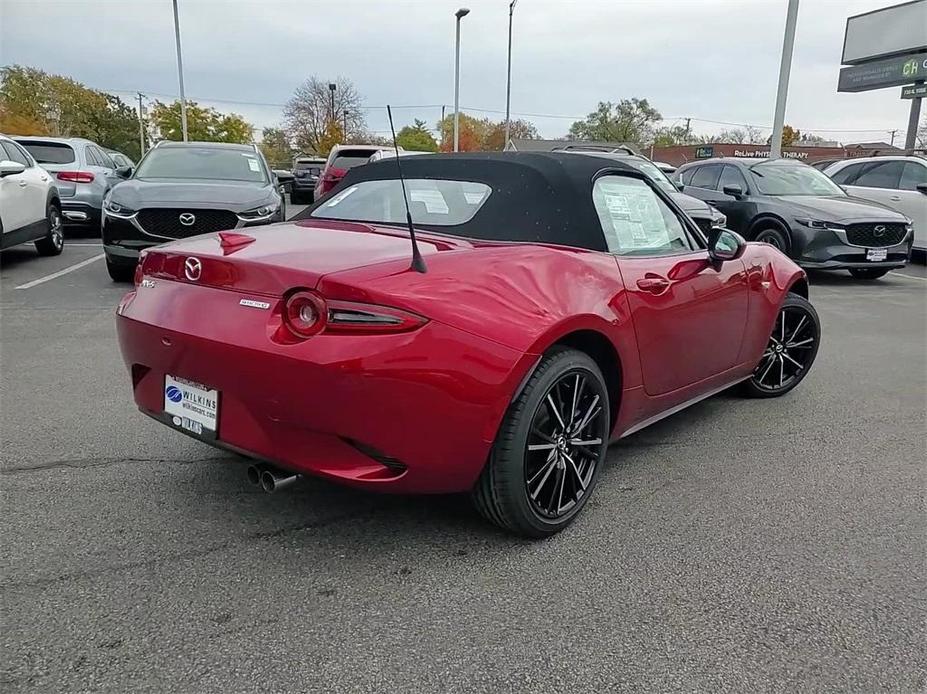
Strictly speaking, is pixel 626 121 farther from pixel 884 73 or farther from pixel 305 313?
pixel 305 313

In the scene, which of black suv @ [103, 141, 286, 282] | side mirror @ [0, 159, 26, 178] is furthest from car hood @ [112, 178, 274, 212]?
side mirror @ [0, 159, 26, 178]

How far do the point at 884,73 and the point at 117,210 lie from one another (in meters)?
32.3

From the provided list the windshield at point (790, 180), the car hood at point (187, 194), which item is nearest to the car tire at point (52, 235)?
the car hood at point (187, 194)

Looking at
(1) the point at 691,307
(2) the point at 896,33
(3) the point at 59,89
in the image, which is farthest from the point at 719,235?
(3) the point at 59,89

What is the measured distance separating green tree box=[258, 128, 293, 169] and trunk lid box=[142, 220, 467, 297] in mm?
58013

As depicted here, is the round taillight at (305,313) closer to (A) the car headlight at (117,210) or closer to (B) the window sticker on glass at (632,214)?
(B) the window sticker on glass at (632,214)

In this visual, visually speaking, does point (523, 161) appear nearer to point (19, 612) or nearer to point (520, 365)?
point (520, 365)

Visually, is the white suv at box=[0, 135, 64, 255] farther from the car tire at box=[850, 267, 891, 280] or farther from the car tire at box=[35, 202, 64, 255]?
the car tire at box=[850, 267, 891, 280]

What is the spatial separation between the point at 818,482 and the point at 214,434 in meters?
2.60

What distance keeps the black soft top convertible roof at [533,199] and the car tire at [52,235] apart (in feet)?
26.3

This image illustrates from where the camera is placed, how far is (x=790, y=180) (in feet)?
34.0

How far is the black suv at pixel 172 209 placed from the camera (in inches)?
274

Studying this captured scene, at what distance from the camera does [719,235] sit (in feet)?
11.5

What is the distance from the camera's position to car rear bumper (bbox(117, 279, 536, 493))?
212 cm
